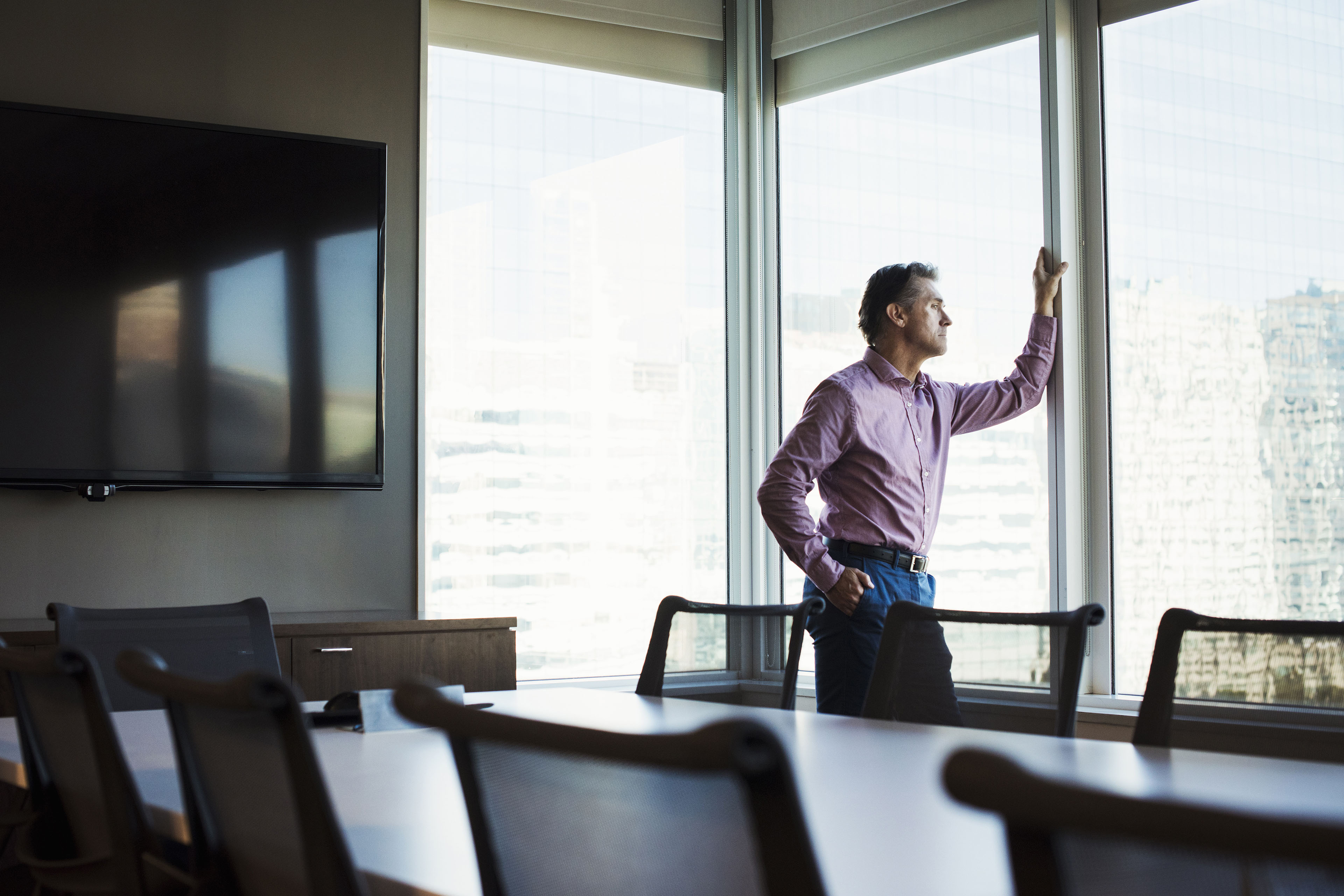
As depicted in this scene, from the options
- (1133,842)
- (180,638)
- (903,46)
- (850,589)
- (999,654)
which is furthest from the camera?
(903,46)

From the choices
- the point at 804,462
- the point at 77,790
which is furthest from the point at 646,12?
the point at 77,790

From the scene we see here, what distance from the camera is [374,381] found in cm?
426

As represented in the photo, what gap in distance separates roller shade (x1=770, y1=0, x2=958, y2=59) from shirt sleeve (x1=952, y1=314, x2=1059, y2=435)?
1.32 m

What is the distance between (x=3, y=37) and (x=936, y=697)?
11.8ft

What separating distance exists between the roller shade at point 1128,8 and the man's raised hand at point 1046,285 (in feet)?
2.59

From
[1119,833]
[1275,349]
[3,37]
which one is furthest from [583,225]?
[1119,833]

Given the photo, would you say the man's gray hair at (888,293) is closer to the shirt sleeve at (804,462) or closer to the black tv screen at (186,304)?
the shirt sleeve at (804,462)

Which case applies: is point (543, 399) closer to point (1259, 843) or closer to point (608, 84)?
point (608, 84)

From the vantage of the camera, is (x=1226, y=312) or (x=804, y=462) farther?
(x=1226, y=312)

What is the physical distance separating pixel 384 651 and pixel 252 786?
8.72 feet

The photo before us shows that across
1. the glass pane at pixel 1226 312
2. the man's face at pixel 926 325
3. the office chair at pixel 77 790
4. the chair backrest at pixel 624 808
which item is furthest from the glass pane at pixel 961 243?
the chair backrest at pixel 624 808

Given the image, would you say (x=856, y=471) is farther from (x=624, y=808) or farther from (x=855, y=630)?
(x=624, y=808)

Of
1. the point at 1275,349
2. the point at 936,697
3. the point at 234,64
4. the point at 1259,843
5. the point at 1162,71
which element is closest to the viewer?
the point at 1259,843

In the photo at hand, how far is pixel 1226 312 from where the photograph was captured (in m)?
3.69
